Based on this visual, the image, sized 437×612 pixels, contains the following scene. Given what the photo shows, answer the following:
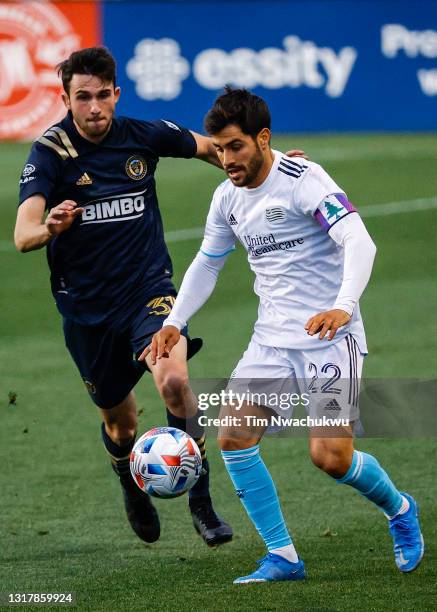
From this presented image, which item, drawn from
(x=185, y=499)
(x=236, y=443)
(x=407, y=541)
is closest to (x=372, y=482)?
(x=407, y=541)

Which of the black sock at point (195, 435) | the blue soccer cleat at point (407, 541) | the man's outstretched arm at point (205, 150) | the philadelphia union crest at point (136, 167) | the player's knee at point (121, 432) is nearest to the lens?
the blue soccer cleat at point (407, 541)

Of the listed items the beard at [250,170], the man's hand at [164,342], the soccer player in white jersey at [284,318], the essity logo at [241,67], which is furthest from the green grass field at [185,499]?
the essity logo at [241,67]

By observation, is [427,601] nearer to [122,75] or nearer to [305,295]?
[305,295]

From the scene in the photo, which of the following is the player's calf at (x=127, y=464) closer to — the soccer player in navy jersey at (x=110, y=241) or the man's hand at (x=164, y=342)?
the soccer player in navy jersey at (x=110, y=241)

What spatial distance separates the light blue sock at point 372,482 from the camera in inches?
262

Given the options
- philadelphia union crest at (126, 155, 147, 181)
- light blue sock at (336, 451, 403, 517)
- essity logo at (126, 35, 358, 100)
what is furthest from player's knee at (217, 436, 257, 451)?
essity logo at (126, 35, 358, 100)

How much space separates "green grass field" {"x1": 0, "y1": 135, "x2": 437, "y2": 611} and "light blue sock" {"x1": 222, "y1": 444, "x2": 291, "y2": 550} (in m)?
0.30

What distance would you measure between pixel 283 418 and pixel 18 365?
21.4ft

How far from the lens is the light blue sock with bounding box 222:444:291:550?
667cm

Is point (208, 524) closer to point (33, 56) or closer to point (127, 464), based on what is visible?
point (127, 464)

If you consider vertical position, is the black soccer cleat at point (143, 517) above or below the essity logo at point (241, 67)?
above

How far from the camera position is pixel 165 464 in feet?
21.5

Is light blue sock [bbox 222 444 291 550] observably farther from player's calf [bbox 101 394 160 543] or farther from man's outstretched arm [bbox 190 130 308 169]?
man's outstretched arm [bbox 190 130 308 169]

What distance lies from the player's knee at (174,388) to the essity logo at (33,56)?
51.0 feet
